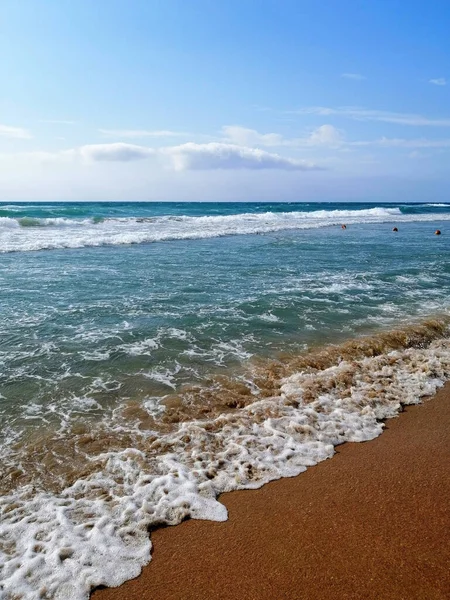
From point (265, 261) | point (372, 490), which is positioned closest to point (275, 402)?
point (372, 490)

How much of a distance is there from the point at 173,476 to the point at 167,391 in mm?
1794

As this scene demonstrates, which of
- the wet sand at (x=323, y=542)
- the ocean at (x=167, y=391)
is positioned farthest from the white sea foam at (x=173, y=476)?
the wet sand at (x=323, y=542)

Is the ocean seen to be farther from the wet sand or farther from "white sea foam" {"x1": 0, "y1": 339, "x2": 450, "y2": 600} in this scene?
the wet sand

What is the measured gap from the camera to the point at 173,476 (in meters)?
3.91

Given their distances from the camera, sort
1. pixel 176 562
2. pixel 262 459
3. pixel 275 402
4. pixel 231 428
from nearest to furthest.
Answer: pixel 176 562 < pixel 262 459 < pixel 231 428 < pixel 275 402

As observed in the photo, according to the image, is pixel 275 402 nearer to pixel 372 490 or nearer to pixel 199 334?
pixel 372 490

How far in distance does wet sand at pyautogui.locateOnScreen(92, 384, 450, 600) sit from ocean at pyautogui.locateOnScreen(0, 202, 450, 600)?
0.20 m

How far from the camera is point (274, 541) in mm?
3178

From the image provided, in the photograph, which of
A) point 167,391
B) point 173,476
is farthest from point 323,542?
point 167,391

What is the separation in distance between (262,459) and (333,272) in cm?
1077

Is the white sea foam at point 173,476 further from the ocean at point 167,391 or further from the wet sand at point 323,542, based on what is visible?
Result: the wet sand at point 323,542

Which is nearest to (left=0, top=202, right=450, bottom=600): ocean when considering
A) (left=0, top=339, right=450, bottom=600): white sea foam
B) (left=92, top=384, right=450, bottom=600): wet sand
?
(left=0, top=339, right=450, bottom=600): white sea foam

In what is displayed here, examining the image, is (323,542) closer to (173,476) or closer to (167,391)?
(173,476)

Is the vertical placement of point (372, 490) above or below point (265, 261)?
below
